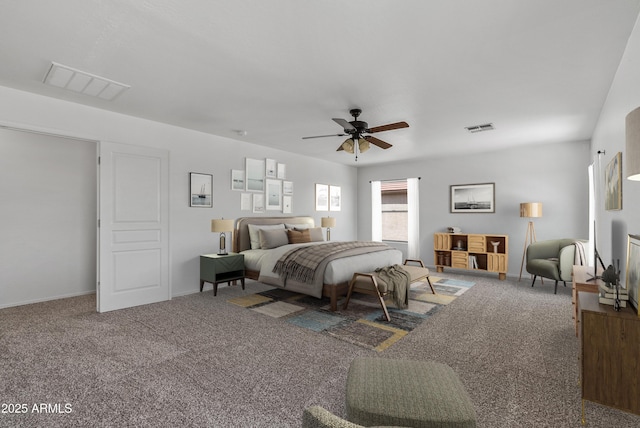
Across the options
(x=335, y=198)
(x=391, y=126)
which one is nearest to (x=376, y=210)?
(x=335, y=198)

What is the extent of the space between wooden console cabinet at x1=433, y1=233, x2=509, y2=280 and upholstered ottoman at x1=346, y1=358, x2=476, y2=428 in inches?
204

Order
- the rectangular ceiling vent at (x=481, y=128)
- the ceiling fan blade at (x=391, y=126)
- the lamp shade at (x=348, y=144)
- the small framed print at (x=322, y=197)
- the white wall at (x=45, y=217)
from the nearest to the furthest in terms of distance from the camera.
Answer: the ceiling fan blade at (x=391, y=126)
the lamp shade at (x=348, y=144)
the white wall at (x=45, y=217)
the rectangular ceiling vent at (x=481, y=128)
the small framed print at (x=322, y=197)

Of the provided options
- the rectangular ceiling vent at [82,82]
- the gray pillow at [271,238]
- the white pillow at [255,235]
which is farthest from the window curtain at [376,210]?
the rectangular ceiling vent at [82,82]

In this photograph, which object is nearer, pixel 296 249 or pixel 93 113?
pixel 93 113

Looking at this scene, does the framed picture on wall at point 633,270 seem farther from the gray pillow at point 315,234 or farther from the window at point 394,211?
the window at point 394,211

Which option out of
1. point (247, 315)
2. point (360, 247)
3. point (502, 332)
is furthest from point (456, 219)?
point (247, 315)

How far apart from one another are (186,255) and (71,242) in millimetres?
1804

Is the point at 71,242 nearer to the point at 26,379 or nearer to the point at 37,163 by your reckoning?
the point at 37,163

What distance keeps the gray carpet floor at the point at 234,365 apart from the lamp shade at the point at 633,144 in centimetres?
155

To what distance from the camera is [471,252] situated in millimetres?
6629

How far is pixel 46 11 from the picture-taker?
220cm

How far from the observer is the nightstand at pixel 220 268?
4.98m

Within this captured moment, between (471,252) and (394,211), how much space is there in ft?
7.60

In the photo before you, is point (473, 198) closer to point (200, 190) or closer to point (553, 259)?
point (553, 259)
